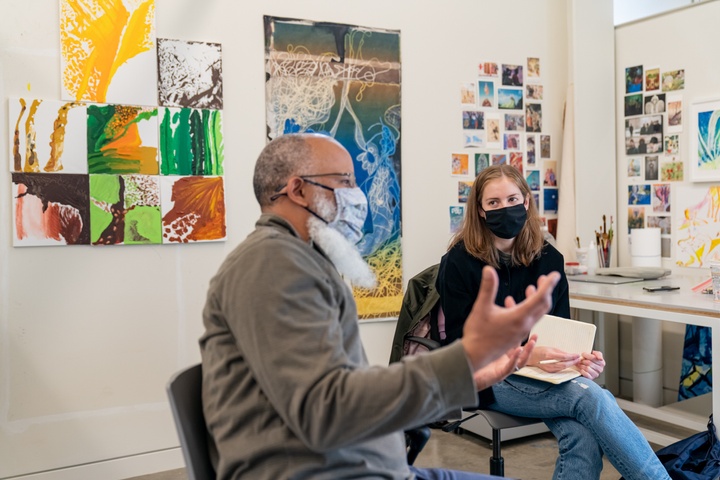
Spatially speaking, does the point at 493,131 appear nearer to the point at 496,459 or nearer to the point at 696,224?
the point at 696,224

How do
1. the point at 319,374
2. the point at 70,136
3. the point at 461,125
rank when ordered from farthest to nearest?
the point at 461,125 → the point at 70,136 → the point at 319,374

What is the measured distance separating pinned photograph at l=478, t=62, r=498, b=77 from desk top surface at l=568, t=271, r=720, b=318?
1180 millimetres

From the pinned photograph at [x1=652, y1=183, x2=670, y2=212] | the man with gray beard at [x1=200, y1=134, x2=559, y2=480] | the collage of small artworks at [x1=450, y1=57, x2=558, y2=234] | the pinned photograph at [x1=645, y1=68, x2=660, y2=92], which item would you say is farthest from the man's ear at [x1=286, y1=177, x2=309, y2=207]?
the pinned photograph at [x1=645, y1=68, x2=660, y2=92]

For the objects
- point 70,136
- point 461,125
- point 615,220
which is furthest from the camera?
point 615,220

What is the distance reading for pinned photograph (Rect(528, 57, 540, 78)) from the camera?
3.95 metres

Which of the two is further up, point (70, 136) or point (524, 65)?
point (524, 65)

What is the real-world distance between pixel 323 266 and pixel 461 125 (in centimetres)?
263

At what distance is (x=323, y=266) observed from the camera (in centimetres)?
128

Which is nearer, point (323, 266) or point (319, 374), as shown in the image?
point (319, 374)

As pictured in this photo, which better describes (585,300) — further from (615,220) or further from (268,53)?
(268,53)

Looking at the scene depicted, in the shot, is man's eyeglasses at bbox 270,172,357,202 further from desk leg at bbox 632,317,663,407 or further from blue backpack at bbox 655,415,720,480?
desk leg at bbox 632,317,663,407

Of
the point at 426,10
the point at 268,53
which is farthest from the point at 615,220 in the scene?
the point at 268,53

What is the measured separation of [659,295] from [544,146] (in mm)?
1348

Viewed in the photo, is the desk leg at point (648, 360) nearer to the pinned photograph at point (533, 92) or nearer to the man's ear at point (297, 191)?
the pinned photograph at point (533, 92)
